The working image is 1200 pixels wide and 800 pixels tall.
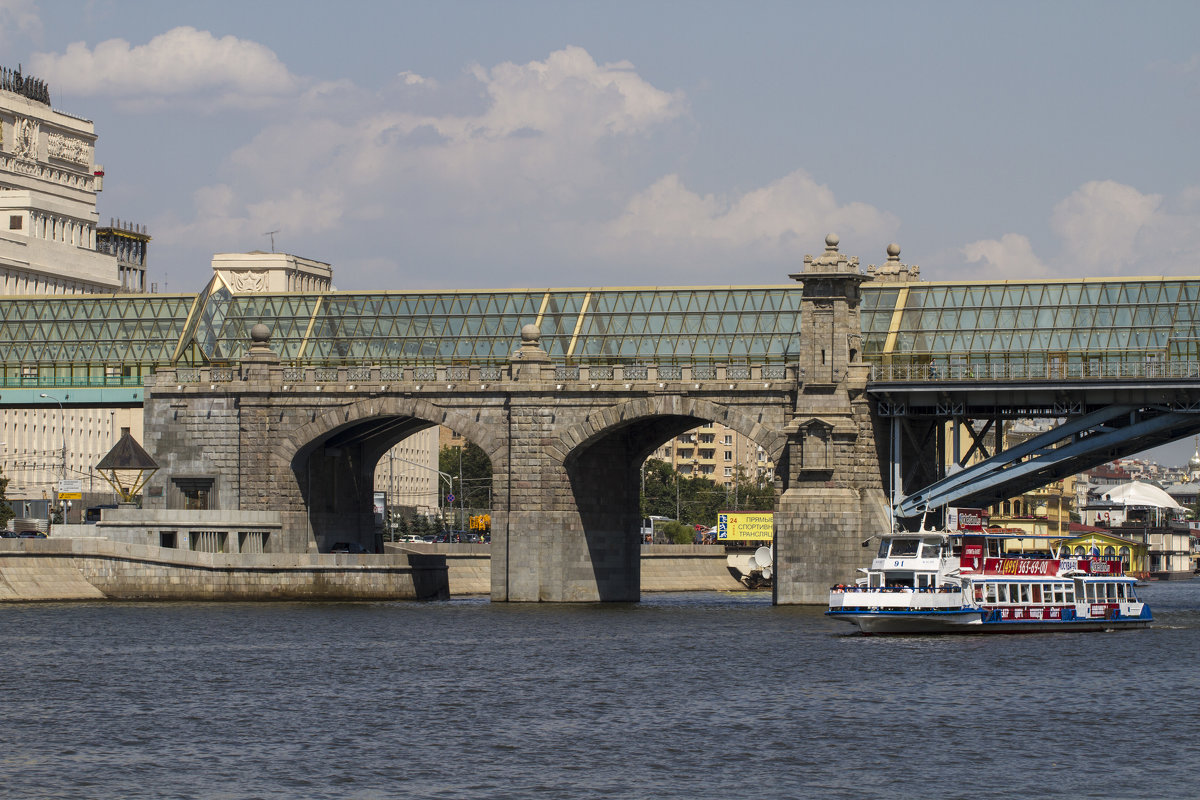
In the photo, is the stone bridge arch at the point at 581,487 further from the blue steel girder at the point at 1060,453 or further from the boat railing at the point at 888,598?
the boat railing at the point at 888,598

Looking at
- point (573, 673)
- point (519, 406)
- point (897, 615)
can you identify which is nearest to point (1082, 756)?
point (573, 673)

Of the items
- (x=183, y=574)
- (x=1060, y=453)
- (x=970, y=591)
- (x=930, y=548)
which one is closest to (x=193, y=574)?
(x=183, y=574)

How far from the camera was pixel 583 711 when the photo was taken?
71.6 m

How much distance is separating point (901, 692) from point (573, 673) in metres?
14.5

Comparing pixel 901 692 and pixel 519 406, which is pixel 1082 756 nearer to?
pixel 901 692

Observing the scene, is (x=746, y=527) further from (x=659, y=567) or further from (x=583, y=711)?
(x=583, y=711)

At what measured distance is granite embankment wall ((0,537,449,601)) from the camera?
11956 centimetres

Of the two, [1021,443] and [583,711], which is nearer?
[583,711]

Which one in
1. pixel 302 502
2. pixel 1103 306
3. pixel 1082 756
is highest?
pixel 1103 306

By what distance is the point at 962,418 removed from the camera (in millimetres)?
119125

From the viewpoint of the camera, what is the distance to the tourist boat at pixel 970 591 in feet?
318

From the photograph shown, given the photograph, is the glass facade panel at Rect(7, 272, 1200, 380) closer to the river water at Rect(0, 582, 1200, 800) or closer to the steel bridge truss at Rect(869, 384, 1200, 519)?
the steel bridge truss at Rect(869, 384, 1200, 519)

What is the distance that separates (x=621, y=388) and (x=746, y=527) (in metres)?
67.8

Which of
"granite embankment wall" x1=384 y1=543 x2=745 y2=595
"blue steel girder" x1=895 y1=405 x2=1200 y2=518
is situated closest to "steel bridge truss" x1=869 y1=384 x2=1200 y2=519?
"blue steel girder" x1=895 y1=405 x2=1200 y2=518
